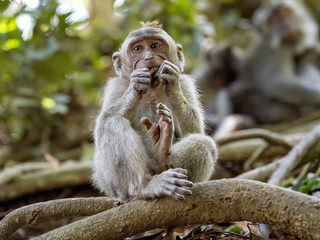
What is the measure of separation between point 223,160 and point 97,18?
22.1 ft

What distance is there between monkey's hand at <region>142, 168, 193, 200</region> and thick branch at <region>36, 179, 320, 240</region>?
0.18 feet

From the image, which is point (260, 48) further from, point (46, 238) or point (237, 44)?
point (46, 238)

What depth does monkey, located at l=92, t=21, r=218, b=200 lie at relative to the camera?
11.5 feet

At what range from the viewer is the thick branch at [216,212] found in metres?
2.76

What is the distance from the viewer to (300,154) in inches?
200

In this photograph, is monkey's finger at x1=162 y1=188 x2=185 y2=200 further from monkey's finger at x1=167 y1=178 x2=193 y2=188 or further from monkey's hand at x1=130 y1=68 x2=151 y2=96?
monkey's hand at x1=130 y1=68 x2=151 y2=96

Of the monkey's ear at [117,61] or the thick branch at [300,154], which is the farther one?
the thick branch at [300,154]

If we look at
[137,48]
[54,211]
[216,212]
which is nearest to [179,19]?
[137,48]

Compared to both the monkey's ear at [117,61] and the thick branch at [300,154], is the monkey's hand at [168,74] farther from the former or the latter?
the thick branch at [300,154]

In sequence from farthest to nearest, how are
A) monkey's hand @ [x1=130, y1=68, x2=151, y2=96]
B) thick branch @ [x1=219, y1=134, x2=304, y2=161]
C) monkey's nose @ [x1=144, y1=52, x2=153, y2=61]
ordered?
1. thick branch @ [x1=219, y1=134, x2=304, y2=161]
2. monkey's nose @ [x1=144, y1=52, x2=153, y2=61]
3. monkey's hand @ [x1=130, y1=68, x2=151, y2=96]

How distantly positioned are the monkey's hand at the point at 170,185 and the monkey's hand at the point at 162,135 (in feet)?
0.63

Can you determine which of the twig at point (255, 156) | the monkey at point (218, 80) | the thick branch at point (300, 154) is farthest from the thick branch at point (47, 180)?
the monkey at point (218, 80)

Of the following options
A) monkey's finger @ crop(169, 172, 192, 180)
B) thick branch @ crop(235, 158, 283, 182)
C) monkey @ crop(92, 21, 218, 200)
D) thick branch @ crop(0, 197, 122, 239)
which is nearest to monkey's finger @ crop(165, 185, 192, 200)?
monkey @ crop(92, 21, 218, 200)

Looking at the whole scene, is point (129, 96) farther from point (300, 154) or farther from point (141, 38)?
point (300, 154)
